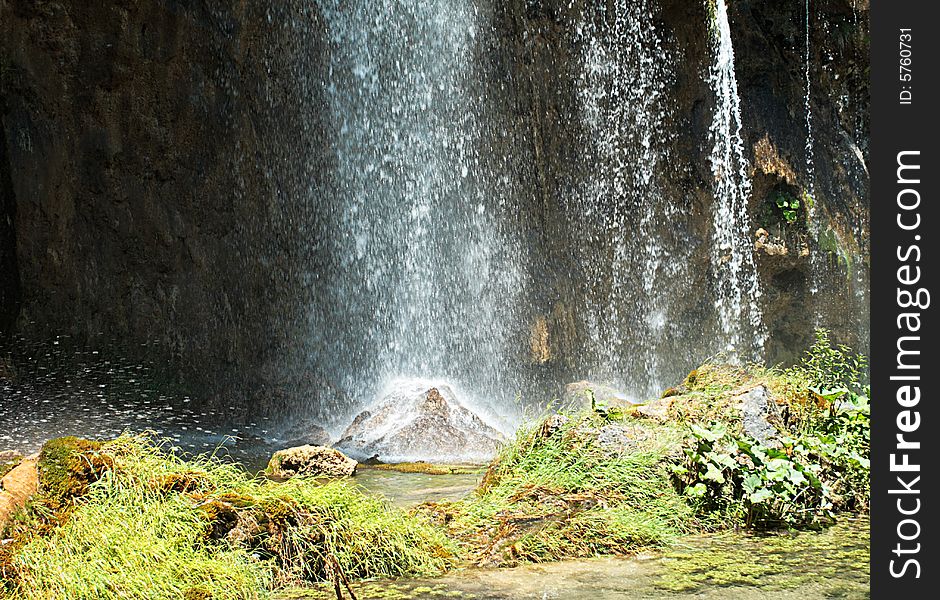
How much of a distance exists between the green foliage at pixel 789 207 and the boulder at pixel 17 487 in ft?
35.0

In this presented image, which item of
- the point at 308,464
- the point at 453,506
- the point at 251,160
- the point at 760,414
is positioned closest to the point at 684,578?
the point at 453,506

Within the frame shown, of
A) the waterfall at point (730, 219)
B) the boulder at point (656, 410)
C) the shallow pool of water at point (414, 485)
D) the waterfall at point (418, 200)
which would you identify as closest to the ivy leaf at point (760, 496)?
the boulder at point (656, 410)

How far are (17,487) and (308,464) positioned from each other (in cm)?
370

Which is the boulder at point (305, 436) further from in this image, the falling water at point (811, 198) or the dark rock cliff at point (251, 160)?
the falling water at point (811, 198)

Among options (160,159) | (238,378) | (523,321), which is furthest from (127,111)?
(523,321)

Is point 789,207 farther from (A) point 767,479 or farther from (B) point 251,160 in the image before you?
(A) point 767,479

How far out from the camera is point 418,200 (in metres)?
13.2

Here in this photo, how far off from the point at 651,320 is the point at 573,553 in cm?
926

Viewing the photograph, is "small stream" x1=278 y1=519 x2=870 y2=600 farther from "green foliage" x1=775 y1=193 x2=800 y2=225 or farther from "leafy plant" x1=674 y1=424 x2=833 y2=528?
"green foliage" x1=775 y1=193 x2=800 y2=225

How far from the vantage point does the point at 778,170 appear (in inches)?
485

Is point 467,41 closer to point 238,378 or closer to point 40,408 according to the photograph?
point 238,378

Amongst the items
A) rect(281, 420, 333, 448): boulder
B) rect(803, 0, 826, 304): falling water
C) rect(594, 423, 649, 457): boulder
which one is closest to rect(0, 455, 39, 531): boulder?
rect(594, 423, 649, 457): boulder

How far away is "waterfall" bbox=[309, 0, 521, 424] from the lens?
13.0 meters

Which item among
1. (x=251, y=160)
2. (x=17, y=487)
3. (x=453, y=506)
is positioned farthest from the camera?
(x=251, y=160)
